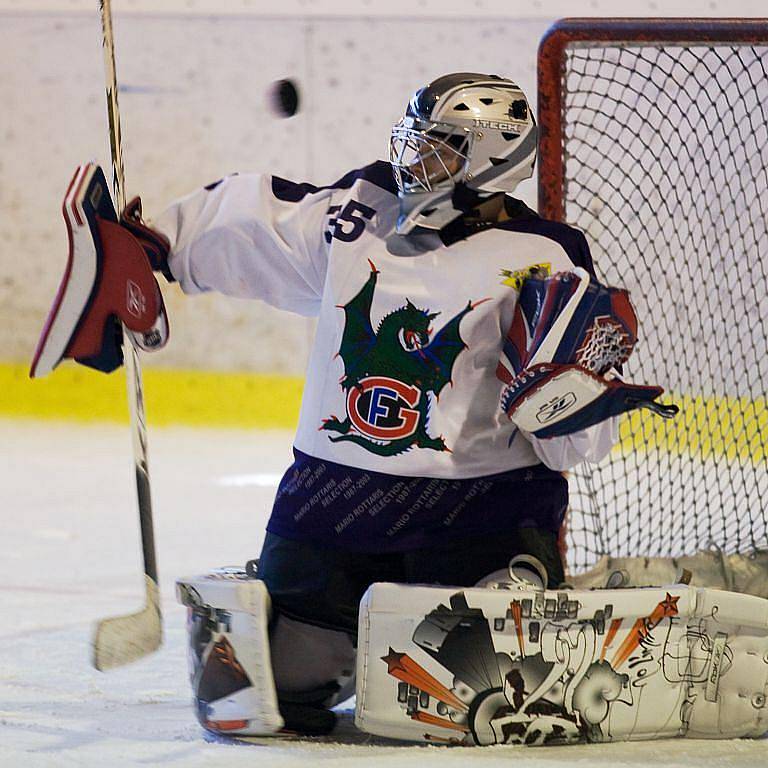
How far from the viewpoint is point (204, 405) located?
5.18m

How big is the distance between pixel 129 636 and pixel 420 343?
23.3 inches

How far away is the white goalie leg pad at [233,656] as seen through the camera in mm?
2051

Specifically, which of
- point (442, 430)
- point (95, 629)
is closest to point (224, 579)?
point (95, 629)

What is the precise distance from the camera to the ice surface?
196 cm

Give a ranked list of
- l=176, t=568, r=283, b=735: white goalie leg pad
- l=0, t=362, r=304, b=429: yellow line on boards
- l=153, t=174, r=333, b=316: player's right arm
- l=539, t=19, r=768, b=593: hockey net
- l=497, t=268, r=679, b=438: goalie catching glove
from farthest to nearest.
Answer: l=0, t=362, r=304, b=429: yellow line on boards → l=539, t=19, r=768, b=593: hockey net → l=153, t=174, r=333, b=316: player's right arm → l=176, t=568, r=283, b=735: white goalie leg pad → l=497, t=268, r=679, b=438: goalie catching glove

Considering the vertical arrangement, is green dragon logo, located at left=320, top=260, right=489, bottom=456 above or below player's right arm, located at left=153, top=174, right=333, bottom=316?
below

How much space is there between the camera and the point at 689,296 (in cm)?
441

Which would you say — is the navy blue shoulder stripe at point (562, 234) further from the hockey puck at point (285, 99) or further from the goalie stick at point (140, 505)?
the goalie stick at point (140, 505)

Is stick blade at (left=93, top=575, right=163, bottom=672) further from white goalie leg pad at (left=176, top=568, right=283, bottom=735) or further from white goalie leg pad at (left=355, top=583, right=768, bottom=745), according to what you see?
white goalie leg pad at (left=355, top=583, right=768, bottom=745)

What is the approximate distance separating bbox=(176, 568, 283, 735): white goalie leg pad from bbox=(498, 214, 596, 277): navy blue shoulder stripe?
0.62 meters

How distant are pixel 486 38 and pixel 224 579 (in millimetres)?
A: 3232

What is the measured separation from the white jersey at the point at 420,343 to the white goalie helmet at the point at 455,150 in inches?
1.8

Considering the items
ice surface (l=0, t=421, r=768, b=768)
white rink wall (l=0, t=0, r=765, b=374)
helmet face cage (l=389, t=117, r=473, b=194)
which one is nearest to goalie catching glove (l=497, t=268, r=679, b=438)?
helmet face cage (l=389, t=117, r=473, b=194)

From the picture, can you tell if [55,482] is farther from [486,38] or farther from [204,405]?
[486,38]
